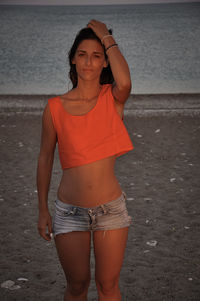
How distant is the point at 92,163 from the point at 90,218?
39 cm

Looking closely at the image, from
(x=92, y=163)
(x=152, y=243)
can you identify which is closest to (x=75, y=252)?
(x=92, y=163)

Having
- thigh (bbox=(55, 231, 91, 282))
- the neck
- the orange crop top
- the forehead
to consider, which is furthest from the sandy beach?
the forehead

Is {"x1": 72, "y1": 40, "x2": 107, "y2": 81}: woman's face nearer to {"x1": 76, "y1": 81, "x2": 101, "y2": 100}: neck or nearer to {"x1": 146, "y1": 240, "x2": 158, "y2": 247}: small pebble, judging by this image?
{"x1": 76, "y1": 81, "x2": 101, "y2": 100}: neck

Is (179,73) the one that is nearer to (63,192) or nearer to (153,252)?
(153,252)

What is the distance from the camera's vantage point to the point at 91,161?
117 inches

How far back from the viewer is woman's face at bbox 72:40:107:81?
3080mm

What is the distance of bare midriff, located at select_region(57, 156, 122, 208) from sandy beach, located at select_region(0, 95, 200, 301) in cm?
201

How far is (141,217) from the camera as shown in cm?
661

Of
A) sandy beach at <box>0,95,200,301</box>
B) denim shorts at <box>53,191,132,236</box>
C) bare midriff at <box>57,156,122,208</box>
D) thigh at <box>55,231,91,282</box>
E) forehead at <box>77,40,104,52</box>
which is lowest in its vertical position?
sandy beach at <box>0,95,200,301</box>

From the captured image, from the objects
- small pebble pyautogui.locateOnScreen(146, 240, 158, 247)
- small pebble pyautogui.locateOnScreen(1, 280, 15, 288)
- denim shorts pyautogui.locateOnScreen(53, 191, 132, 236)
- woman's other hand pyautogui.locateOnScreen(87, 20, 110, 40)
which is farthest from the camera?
small pebble pyautogui.locateOnScreen(146, 240, 158, 247)

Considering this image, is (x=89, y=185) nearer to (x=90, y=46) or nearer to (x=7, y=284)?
(x=90, y=46)

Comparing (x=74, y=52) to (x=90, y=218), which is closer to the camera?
(x=90, y=218)

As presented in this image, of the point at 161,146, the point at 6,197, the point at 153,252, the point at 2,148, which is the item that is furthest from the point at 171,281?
the point at 2,148

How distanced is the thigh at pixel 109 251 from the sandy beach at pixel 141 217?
66.2 inches
